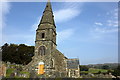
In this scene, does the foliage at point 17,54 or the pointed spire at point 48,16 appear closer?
the pointed spire at point 48,16

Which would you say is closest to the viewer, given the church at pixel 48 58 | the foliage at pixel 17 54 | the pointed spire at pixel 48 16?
the church at pixel 48 58

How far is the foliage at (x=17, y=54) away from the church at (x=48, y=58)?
1557 centimetres

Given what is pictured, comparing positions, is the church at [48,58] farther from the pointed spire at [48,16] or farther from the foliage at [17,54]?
the foliage at [17,54]

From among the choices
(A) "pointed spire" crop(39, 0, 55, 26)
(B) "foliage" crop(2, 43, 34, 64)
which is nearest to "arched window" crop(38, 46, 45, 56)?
(A) "pointed spire" crop(39, 0, 55, 26)

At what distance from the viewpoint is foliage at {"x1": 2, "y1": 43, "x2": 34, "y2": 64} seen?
49312mm

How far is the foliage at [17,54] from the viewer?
162 feet

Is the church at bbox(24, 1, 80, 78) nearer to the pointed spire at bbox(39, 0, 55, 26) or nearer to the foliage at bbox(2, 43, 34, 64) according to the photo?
the pointed spire at bbox(39, 0, 55, 26)

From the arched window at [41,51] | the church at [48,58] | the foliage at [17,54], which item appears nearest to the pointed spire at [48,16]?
the church at [48,58]

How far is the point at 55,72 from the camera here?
112 ft

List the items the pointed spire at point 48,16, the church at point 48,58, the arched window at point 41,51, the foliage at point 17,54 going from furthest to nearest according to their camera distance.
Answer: the foliage at point 17,54, the pointed spire at point 48,16, the arched window at point 41,51, the church at point 48,58

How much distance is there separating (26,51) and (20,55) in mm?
3107

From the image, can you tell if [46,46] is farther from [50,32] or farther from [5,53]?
[5,53]

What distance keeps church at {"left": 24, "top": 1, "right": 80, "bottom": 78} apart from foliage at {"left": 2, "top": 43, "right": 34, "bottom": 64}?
1557cm

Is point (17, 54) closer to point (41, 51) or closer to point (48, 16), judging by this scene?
point (41, 51)
